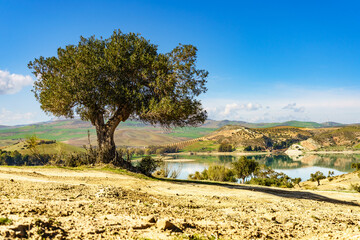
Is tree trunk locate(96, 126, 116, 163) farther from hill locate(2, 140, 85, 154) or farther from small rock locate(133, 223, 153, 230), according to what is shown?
small rock locate(133, 223, 153, 230)

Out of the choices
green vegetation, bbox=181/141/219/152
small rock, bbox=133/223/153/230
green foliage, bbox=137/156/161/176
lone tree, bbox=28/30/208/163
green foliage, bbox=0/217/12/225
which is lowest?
green vegetation, bbox=181/141/219/152

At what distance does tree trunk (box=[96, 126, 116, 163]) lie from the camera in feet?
62.4

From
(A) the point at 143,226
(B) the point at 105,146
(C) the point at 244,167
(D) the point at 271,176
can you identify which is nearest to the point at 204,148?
(D) the point at 271,176

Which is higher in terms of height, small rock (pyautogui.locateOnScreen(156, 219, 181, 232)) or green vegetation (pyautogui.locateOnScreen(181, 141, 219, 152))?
small rock (pyautogui.locateOnScreen(156, 219, 181, 232))

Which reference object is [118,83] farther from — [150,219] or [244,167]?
[244,167]

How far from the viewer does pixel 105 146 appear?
1928 centimetres

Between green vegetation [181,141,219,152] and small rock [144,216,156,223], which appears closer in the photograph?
small rock [144,216,156,223]

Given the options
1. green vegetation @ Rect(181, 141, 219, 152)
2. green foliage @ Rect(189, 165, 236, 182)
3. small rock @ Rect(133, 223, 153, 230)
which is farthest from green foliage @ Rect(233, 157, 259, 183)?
green vegetation @ Rect(181, 141, 219, 152)

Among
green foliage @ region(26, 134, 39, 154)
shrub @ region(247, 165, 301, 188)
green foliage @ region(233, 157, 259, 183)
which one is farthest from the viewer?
green foliage @ region(233, 157, 259, 183)

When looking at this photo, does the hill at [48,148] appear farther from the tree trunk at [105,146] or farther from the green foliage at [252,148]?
the green foliage at [252,148]

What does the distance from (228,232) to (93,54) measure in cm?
1573

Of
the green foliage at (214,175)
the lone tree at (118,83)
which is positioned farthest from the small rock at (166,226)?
the green foliage at (214,175)

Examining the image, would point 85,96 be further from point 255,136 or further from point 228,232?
point 255,136

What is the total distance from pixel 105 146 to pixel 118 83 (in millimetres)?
4716
